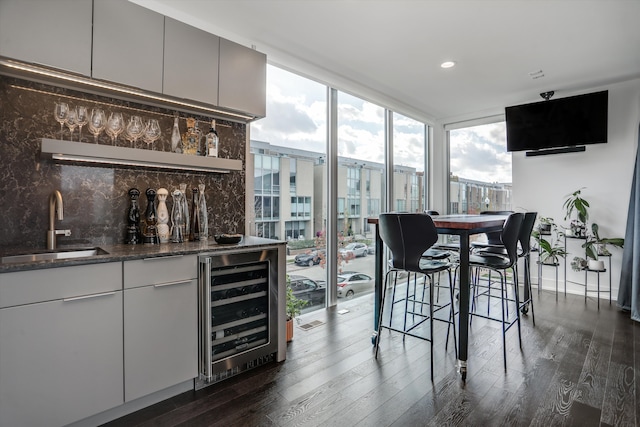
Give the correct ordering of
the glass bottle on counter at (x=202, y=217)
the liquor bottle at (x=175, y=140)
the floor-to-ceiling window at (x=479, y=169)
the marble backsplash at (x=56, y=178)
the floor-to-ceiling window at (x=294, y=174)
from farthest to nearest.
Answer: the floor-to-ceiling window at (x=479, y=169) < the floor-to-ceiling window at (x=294, y=174) < the glass bottle on counter at (x=202, y=217) < the liquor bottle at (x=175, y=140) < the marble backsplash at (x=56, y=178)

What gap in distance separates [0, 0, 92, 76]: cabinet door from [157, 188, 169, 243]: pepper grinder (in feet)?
2.84

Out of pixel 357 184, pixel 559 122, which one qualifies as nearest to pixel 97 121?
pixel 357 184

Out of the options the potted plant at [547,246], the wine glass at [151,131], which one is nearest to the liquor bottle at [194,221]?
the wine glass at [151,131]

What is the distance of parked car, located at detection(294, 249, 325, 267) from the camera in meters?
3.51

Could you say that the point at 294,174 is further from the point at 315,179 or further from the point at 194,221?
the point at 194,221

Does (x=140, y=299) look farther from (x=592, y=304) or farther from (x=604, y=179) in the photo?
(x=604, y=179)

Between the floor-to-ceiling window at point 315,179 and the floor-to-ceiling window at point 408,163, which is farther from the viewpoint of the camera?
Answer: the floor-to-ceiling window at point 408,163

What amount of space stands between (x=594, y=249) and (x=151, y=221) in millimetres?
5182

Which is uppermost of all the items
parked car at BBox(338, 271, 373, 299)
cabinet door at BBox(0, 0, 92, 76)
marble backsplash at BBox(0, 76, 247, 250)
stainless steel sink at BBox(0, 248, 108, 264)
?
cabinet door at BBox(0, 0, 92, 76)

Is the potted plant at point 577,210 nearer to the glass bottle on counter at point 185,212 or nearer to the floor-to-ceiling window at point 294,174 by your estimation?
the floor-to-ceiling window at point 294,174

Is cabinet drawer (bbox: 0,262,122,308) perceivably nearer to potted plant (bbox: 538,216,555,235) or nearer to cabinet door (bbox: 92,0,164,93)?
cabinet door (bbox: 92,0,164,93)

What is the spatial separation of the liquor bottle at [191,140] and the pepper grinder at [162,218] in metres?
0.37

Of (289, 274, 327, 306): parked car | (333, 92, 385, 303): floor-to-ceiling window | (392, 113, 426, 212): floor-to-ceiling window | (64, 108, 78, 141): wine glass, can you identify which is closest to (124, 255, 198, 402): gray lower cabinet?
(64, 108, 78, 141): wine glass

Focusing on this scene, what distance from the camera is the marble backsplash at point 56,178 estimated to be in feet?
6.39
